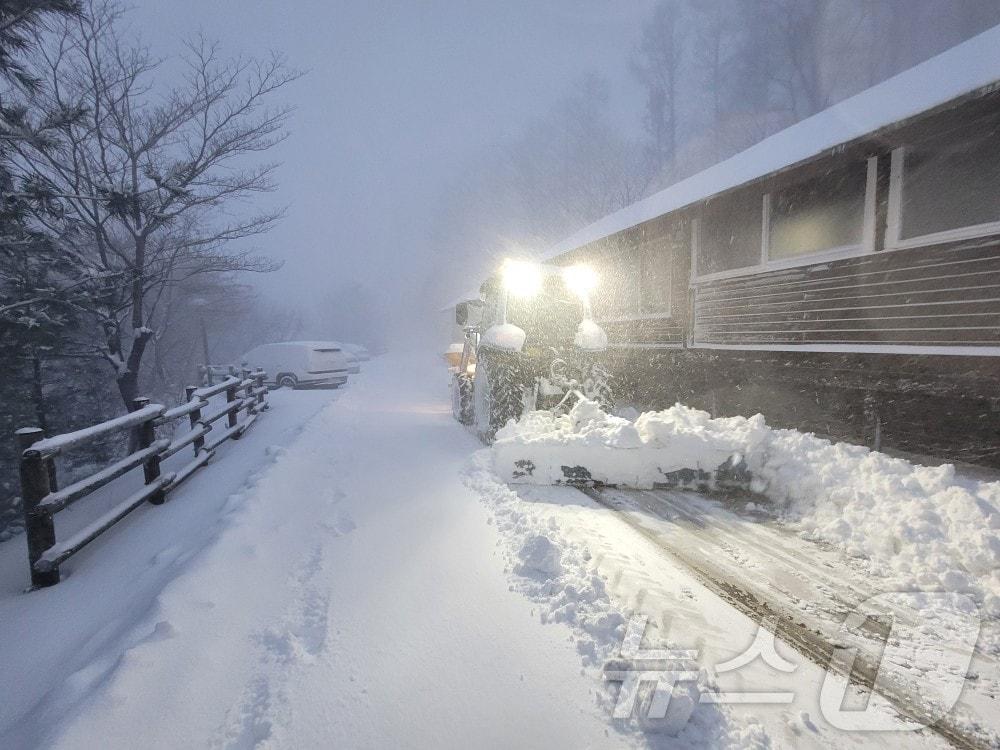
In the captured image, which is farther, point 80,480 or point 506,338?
point 506,338

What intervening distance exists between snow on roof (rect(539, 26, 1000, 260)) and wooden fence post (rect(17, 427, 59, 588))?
7673mm

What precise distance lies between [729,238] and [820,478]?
6.98 metres

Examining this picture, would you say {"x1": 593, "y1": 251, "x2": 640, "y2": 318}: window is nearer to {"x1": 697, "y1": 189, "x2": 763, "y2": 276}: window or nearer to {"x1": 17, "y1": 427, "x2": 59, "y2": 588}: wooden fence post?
{"x1": 697, "y1": 189, "x2": 763, "y2": 276}: window

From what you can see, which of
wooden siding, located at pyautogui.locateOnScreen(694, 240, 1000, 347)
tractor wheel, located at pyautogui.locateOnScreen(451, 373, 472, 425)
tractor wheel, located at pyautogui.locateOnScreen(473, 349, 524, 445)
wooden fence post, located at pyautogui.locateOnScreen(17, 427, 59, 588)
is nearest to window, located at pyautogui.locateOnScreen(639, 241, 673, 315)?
wooden siding, located at pyautogui.locateOnScreen(694, 240, 1000, 347)

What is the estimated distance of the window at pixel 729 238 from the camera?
8766mm

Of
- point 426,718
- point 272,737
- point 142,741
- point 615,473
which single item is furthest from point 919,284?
point 142,741

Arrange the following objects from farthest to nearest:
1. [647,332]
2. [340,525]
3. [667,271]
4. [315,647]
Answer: [667,271], [647,332], [340,525], [315,647]

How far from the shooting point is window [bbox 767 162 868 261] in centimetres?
675

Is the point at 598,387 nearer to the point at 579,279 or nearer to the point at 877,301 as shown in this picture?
the point at 579,279

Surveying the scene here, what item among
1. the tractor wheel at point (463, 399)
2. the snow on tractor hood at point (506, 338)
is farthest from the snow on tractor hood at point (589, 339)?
the tractor wheel at point (463, 399)

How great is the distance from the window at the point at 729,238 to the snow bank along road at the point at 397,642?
6859mm

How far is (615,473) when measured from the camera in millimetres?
4539

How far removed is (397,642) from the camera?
7.61ft

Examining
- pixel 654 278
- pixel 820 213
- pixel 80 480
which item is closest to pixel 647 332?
pixel 654 278
